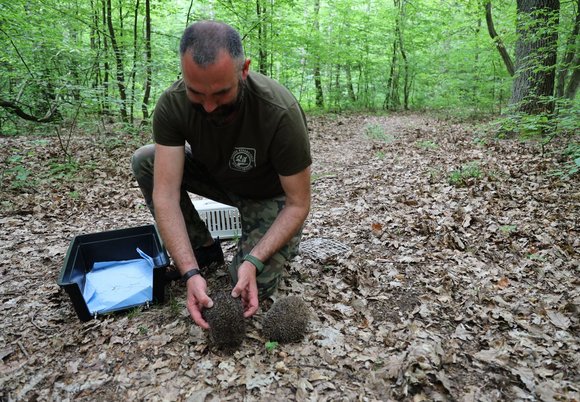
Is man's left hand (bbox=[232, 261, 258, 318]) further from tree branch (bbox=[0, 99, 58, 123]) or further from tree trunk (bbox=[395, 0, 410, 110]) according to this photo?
tree trunk (bbox=[395, 0, 410, 110])

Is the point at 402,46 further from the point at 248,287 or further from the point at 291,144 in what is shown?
the point at 248,287

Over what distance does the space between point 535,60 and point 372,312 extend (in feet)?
18.8

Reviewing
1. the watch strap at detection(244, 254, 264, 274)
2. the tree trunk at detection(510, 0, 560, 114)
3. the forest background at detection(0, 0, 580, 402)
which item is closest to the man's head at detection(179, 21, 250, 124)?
the watch strap at detection(244, 254, 264, 274)

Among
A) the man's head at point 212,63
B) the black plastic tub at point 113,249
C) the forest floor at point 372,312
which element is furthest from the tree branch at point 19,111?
the man's head at point 212,63

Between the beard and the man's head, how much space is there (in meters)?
0.03

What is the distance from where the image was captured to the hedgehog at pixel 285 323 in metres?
2.31

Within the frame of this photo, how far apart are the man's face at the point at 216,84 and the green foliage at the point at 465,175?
3827 mm

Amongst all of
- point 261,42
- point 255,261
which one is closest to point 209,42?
point 255,261

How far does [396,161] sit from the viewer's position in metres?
6.98

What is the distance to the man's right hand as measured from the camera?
216 centimetres

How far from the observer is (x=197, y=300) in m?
2.22

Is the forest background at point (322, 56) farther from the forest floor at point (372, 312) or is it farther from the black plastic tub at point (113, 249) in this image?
the black plastic tub at point (113, 249)

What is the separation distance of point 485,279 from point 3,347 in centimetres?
356

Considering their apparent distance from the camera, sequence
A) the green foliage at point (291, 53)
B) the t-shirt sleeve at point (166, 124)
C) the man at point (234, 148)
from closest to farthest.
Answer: the man at point (234, 148), the t-shirt sleeve at point (166, 124), the green foliage at point (291, 53)
